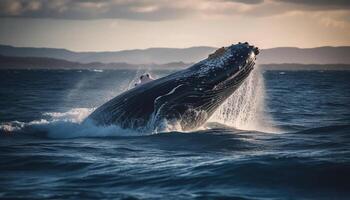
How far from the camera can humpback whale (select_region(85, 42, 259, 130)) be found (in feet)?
33.5

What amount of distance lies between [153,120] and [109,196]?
448cm

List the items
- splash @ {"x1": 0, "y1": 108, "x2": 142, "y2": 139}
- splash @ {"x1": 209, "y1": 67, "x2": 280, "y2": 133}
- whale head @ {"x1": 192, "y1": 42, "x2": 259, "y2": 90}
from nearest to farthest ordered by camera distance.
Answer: whale head @ {"x1": 192, "y1": 42, "x2": 259, "y2": 90} → splash @ {"x1": 0, "y1": 108, "x2": 142, "y2": 139} → splash @ {"x1": 209, "y1": 67, "x2": 280, "y2": 133}

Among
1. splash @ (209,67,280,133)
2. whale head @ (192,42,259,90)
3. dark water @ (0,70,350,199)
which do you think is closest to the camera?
dark water @ (0,70,350,199)

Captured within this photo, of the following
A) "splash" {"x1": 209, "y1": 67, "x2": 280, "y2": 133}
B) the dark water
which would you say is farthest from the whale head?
the dark water

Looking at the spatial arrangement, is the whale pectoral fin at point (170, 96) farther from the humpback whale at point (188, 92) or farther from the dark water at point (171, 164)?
the dark water at point (171, 164)

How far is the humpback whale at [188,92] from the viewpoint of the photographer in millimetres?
10219

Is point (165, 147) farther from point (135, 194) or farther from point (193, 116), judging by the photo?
point (135, 194)

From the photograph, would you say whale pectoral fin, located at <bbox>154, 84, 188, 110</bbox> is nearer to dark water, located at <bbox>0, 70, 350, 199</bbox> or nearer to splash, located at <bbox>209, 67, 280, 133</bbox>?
dark water, located at <bbox>0, 70, 350, 199</bbox>

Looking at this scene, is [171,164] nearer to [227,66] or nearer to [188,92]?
[188,92]

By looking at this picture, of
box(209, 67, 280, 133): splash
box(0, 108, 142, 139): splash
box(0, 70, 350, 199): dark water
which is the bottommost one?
box(0, 70, 350, 199): dark water

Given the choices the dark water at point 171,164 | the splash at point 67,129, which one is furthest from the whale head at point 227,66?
the splash at point 67,129

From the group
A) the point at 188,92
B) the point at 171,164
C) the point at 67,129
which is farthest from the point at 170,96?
the point at 67,129

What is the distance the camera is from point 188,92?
10.2m

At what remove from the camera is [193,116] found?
35.7 ft
